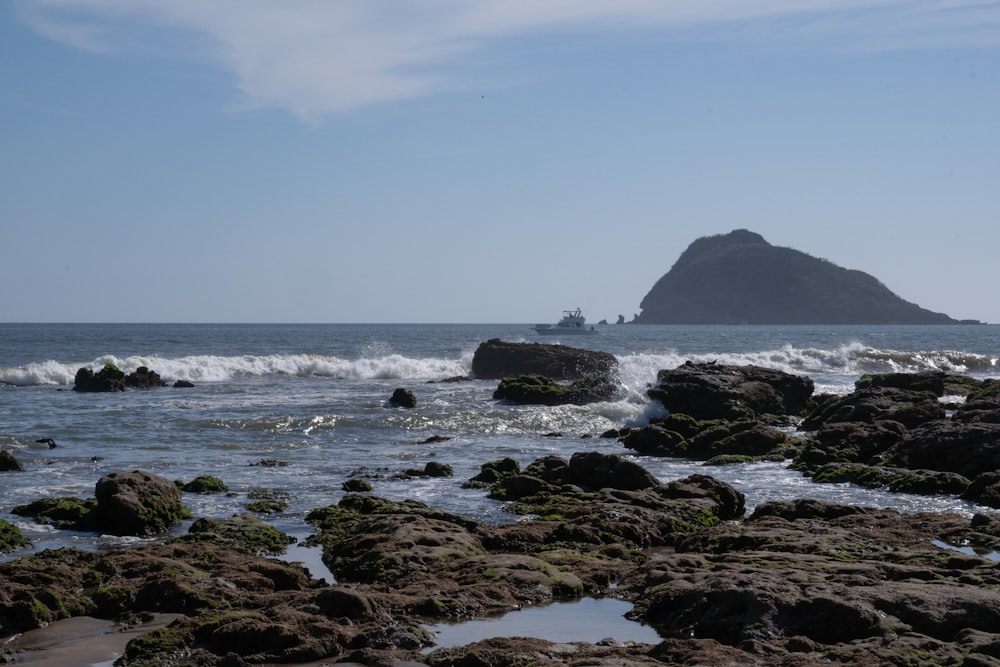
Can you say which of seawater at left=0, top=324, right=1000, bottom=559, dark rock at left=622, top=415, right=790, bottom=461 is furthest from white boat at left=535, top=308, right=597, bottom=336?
dark rock at left=622, top=415, right=790, bottom=461

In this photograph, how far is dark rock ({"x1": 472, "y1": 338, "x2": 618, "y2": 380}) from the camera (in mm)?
55594

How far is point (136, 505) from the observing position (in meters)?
16.6

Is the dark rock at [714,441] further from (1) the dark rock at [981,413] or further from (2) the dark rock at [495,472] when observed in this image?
(2) the dark rock at [495,472]

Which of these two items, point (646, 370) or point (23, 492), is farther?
point (646, 370)

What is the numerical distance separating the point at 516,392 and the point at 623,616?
31.1 metres

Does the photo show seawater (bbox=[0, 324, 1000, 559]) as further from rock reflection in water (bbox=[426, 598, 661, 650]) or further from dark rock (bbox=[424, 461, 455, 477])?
rock reflection in water (bbox=[426, 598, 661, 650])

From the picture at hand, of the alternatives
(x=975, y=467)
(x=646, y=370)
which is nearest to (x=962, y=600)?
(x=975, y=467)

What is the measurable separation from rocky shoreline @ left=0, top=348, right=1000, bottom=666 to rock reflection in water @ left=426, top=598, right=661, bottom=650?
0.78ft

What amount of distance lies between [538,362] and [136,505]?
41314mm

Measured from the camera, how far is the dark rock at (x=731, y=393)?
3522cm

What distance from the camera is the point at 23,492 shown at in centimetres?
2003

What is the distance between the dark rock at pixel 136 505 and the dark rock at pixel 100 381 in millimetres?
31470

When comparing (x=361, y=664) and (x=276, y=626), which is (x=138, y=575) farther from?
(x=361, y=664)

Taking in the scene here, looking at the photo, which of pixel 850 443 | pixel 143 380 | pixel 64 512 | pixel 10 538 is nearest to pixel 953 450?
pixel 850 443
